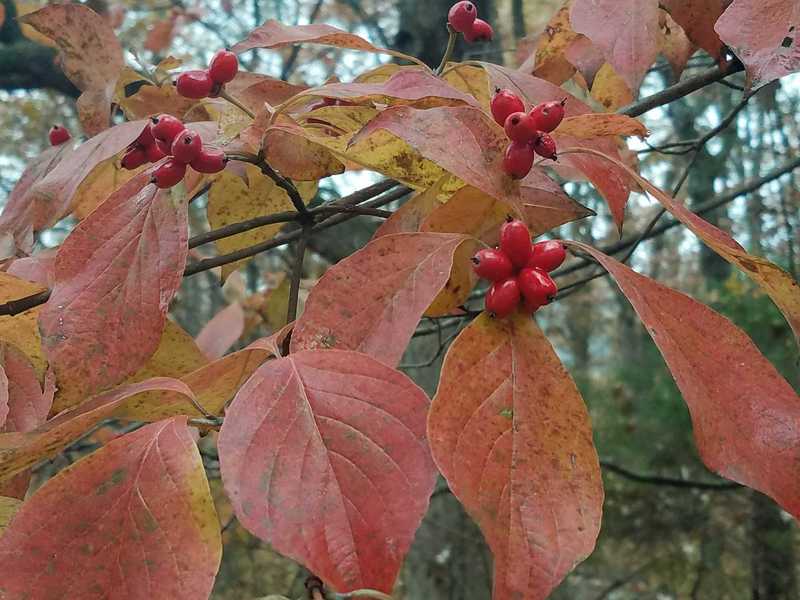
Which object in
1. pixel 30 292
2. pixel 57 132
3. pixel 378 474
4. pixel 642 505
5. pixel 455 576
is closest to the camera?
pixel 378 474

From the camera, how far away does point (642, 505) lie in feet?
16.4

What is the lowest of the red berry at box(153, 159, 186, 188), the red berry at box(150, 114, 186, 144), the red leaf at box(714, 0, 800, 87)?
the red berry at box(153, 159, 186, 188)

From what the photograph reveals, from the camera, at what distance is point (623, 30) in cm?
85

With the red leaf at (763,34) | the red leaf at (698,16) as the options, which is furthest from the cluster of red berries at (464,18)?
the red leaf at (763,34)

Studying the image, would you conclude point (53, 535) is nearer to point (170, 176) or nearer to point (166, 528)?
point (166, 528)

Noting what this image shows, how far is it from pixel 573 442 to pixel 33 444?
16.5 inches

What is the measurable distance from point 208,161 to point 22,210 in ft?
1.48

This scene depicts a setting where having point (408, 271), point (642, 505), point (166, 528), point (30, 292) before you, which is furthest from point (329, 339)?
point (642, 505)

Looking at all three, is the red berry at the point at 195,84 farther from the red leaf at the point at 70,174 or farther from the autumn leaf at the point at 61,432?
the autumn leaf at the point at 61,432

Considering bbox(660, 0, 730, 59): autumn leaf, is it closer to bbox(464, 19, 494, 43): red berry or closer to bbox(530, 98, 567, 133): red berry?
bbox(464, 19, 494, 43): red berry

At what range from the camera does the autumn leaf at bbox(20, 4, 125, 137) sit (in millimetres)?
1067

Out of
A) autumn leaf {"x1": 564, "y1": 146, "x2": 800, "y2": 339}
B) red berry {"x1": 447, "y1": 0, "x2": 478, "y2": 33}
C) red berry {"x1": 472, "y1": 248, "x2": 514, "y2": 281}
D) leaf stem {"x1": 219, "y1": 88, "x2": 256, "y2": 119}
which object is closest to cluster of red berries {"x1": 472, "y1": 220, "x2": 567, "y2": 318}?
red berry {"x1": 472, "y1": 248, "x2": 514, "y2": 281}

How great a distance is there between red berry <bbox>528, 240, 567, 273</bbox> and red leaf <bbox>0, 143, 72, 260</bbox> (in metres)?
0.67

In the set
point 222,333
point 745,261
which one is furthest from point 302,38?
point 222,333
